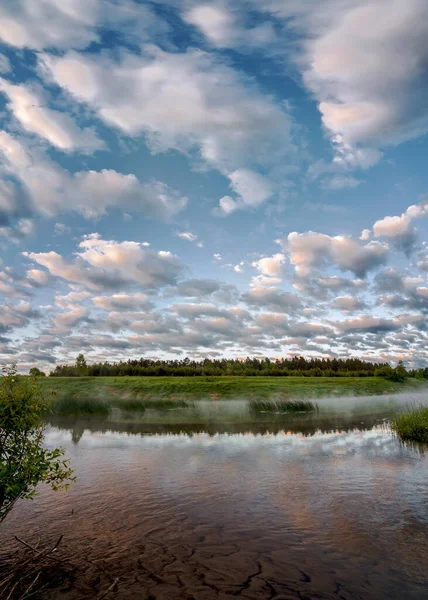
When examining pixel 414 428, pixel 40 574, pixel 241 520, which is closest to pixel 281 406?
pixel 414 428

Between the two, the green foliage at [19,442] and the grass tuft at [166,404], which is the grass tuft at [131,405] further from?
the green foliage at [19,442]

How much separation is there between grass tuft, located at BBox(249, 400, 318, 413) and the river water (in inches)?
683

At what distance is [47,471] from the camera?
309 inches

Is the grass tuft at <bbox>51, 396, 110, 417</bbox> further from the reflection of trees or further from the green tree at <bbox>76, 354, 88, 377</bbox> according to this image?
the green tree at <bbox>76, 354, 88, 377</bbox>

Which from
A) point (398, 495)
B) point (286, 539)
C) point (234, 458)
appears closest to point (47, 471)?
point (286, 539)

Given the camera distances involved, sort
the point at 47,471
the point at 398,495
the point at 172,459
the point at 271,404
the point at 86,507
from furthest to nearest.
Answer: the point at 271,404 < the point at 172,459 < the point at 398,495 < the point at 86,507 < the point at 47,471

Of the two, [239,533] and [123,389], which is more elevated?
[123,389]

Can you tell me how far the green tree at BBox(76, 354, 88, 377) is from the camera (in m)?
77.7

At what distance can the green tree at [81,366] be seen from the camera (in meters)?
77.7

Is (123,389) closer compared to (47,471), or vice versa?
(47,471)

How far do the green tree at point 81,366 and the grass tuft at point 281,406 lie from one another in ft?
154

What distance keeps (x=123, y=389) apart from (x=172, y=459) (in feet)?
100.0

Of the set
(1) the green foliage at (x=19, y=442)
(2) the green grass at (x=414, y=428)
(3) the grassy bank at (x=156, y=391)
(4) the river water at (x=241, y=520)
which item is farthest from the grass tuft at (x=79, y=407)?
(1) the green foliage at (x=19, y=442)

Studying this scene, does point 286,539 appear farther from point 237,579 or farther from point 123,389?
point 123,389
